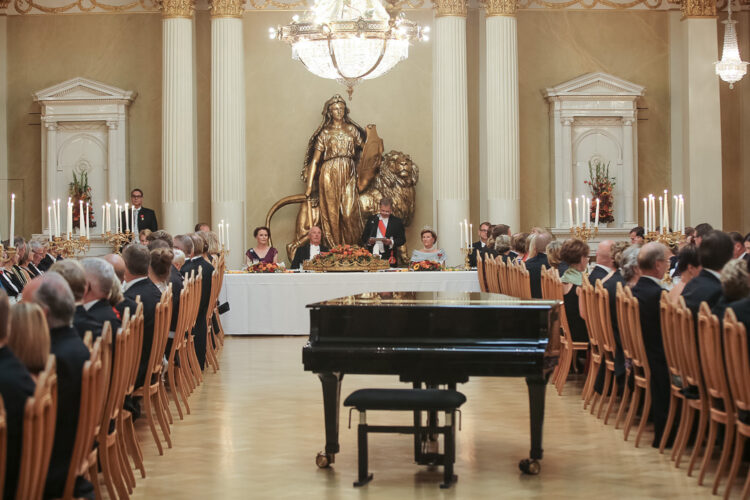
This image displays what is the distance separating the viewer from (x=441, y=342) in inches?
233

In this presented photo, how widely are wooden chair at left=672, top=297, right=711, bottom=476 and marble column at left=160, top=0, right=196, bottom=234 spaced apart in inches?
465

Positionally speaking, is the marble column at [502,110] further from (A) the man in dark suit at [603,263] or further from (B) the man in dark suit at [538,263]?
(A) the man in dark suit at [603,263]

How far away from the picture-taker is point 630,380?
7.49 metres

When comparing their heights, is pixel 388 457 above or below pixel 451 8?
below

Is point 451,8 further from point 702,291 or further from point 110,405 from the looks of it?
point 110,405

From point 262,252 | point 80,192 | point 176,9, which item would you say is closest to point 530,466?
point 262,252

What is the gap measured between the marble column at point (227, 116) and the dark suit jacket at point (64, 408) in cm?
1265

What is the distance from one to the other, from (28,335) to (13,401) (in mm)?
267

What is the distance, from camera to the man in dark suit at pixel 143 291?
670 centimetres

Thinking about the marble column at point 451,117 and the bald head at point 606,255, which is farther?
the marble column at point 451,117

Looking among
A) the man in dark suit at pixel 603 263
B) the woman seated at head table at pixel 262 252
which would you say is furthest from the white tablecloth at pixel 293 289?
the man in dark suit at pixel 603 263

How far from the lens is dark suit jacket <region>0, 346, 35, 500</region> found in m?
3.52

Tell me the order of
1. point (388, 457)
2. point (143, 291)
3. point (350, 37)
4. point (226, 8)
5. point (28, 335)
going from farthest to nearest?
point (226, 8) → point (350, 37) → point (143, 291) → point (388, 457) → point (28, 335)

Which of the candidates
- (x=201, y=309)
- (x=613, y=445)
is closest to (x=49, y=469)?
(x=613, y=445)
